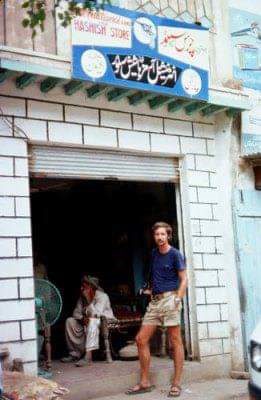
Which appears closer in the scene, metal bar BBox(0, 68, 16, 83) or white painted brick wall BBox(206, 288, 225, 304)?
metal bar BBox(0, 68, 16, 83)

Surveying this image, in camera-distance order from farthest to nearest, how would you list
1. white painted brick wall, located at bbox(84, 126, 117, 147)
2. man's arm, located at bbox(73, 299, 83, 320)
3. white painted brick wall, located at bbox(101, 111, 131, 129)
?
man's arm, located at bbox(73, 299, 83, 320) < white painted brick wall, located at bbox(101, 111, 131, 129) < white painted brick wall, located at bbox(84, 126, 117, 147)

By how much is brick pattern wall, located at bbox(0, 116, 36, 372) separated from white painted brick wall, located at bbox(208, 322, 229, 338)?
2692mm

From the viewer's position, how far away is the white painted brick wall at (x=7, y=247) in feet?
20.5

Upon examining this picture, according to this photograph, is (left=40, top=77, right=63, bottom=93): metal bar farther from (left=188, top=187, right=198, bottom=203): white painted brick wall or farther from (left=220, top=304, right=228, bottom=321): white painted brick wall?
(left=220, top=304, right=228, bottom=321): white painted brick wall

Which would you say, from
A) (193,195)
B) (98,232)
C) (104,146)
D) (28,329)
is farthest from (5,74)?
(98,232)

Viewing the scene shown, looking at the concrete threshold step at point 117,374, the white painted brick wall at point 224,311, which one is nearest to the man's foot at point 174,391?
the concrete threshold step at point 117,374

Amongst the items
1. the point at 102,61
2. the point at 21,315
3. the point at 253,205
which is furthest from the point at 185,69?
the point at 21,315

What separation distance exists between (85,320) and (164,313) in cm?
213

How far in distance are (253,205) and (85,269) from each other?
3.81m

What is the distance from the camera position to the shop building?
635cm

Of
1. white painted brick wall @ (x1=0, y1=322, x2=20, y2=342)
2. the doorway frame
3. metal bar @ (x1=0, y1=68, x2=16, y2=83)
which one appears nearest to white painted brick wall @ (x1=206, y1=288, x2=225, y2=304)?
the doorway frame

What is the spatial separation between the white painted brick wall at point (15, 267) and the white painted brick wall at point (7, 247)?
2.6 inches

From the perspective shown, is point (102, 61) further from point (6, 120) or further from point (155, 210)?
point (155, 210)

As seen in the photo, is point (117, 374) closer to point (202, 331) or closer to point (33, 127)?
point (202, 331)
